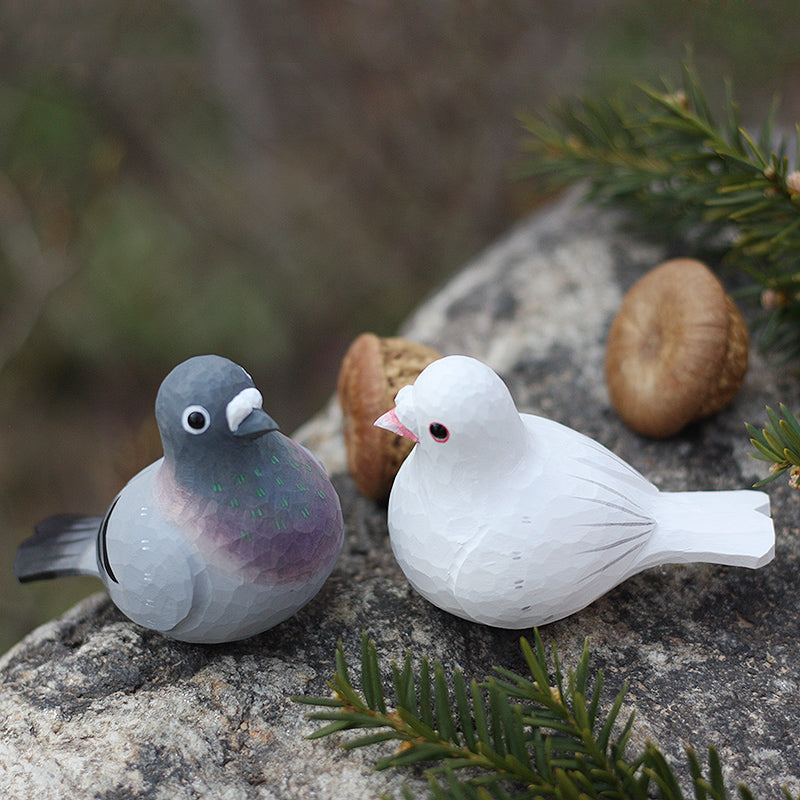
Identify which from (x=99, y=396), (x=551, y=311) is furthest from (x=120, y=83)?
(x=551, y=311)

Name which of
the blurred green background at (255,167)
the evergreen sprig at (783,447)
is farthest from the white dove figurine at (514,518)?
the blurred green background at (255,167)

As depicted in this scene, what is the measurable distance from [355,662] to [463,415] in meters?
0.37

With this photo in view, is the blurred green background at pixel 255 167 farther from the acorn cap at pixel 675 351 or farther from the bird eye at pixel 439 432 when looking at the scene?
the bird eye at pixel 439 432

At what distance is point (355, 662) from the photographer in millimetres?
1078

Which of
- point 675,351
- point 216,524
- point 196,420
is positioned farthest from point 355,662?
point 675,351

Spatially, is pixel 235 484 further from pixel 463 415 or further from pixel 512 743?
pixel 512 743

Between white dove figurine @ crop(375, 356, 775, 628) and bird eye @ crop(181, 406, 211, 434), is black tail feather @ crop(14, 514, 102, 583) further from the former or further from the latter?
white dove figurine @ crop(375, 356, 775, 628)

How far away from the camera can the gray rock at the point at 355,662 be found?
96 centimetres

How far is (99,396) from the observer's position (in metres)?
2.71

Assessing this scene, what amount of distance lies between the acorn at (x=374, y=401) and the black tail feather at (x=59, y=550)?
0.41 m

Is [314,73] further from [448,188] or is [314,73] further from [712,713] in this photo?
[712,713]

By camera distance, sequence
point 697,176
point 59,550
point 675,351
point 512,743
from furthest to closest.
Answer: point 697,176 → point 675,351 → point 59,550 → point 512,743

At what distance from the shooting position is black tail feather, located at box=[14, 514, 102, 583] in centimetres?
119

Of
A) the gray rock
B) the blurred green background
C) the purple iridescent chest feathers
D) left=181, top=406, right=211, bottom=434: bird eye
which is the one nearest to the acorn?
the gray rock
